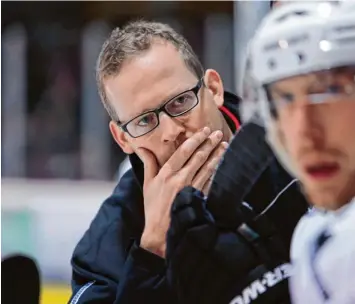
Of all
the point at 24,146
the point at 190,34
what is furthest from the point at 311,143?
the point at 24,146

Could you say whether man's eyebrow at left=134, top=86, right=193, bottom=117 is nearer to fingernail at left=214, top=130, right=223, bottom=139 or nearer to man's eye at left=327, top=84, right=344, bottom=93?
fingernail at left=214, top=130, right=223, bottom=139

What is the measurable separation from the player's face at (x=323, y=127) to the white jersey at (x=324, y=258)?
25mm

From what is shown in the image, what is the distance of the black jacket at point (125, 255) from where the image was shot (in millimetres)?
1297

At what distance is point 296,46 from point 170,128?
241 millimetres

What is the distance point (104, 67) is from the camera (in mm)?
1352

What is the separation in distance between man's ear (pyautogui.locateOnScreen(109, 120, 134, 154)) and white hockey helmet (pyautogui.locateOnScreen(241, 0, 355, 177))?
0.74ft

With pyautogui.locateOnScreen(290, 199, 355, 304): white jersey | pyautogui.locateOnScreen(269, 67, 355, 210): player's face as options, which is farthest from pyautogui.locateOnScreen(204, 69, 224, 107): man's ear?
pyautogui.locateOnScreen(290, 199, 355, 304): white jersey

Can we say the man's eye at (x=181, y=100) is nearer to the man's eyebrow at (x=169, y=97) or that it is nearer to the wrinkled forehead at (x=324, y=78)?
the man's eyebrow at (x=169, y=97)

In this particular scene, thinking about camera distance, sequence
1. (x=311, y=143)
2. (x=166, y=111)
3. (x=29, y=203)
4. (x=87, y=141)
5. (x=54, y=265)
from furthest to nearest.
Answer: (x=29, y=203) < (x=54, y=265) < (x=87, y=141) < (x=166, y=111) < (x=311, y=143)

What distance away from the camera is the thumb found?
1337 millimetres

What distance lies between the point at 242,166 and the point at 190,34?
0.95 ft

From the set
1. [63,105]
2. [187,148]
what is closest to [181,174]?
[187,148]

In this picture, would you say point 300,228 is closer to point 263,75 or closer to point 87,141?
point 263,75

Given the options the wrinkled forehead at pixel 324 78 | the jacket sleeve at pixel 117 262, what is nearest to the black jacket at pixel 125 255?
the jacket sleeve at pixel 117 262
